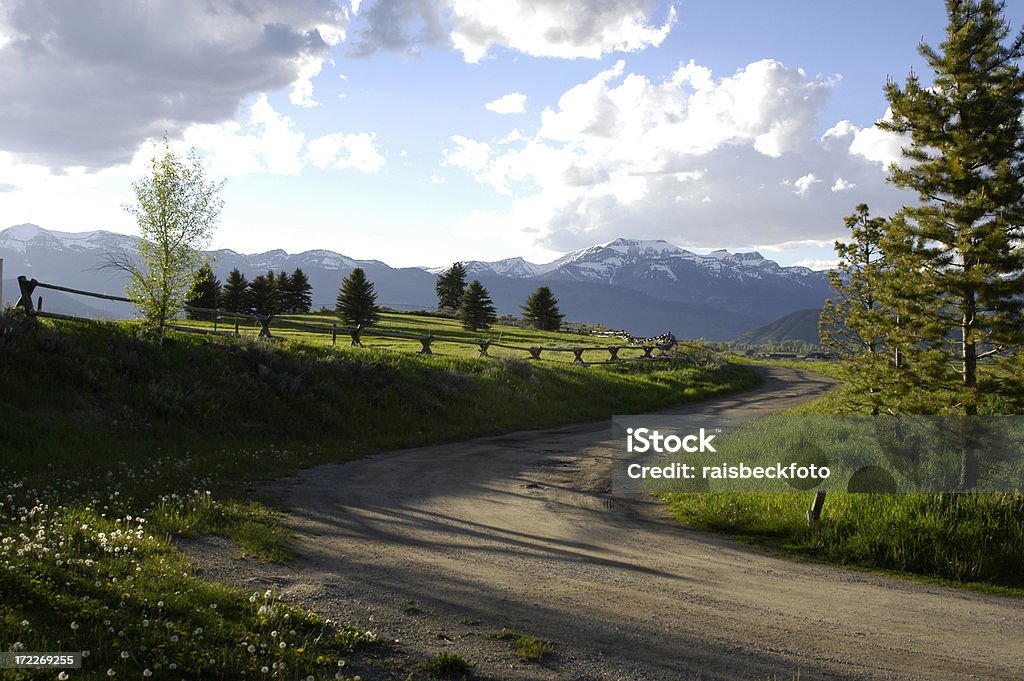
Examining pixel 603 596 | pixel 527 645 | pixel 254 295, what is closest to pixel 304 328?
pixel 603 596

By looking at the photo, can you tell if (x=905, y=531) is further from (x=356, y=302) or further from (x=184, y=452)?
(x=356, y=302)

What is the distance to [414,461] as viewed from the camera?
1636 cm

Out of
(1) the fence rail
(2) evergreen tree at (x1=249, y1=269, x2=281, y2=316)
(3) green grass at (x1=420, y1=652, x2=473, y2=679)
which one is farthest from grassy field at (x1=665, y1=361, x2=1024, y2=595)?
(2) evergreen tree at (x1=249, y1=269, x2=281, y2=316)

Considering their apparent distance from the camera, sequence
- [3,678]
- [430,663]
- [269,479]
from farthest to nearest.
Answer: [269,479]
[430,663]
[3,678]

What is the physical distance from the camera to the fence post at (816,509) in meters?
10.9

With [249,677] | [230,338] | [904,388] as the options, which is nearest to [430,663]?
[249,677]

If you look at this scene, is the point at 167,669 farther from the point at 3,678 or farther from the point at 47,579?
the point at 47,579

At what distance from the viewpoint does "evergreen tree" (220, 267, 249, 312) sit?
7288 cm

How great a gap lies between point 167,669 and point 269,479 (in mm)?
8773

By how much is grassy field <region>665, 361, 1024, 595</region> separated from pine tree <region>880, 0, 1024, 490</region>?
1396mm

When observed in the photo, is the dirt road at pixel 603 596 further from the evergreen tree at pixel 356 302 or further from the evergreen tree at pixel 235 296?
the evergreen tree at pixel 235 296

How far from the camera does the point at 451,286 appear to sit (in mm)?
104562

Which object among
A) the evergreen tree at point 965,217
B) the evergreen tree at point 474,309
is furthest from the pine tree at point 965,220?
the evergreen tree at point 474,309

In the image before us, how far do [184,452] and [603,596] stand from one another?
10999 mm
